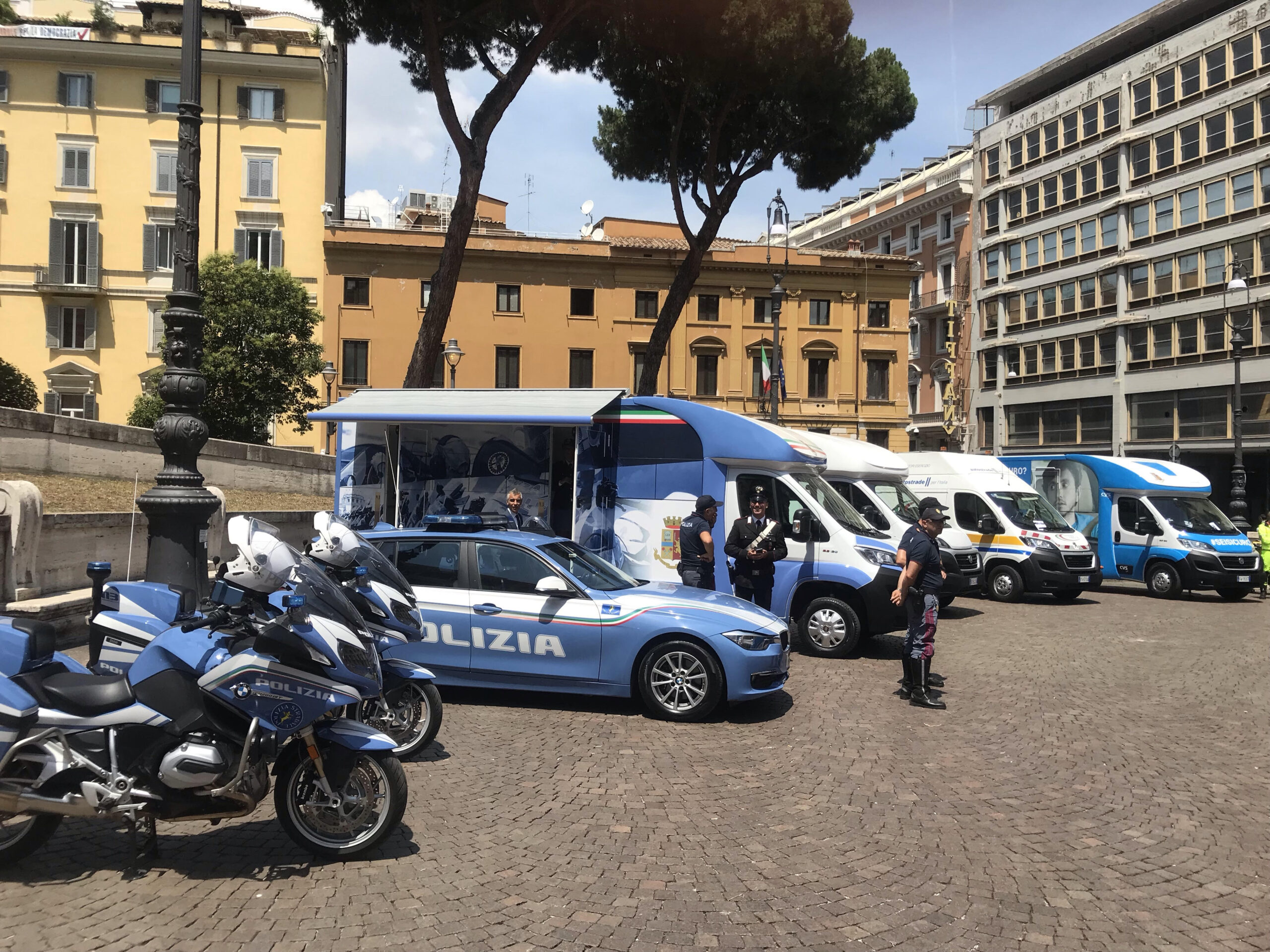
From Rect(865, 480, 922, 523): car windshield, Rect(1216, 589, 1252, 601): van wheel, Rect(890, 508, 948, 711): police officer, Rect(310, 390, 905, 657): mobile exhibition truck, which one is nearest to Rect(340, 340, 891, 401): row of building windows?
Rect(1216, 589, 1252, 601): van wheel

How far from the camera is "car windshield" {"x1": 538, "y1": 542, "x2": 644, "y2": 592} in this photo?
803cm

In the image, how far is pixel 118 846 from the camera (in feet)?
16.0

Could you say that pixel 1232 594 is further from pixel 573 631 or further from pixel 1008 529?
pixel 573 631

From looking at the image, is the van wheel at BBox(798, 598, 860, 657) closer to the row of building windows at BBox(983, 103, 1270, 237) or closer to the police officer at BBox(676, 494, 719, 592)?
the police officer at BBox(676, 494, 719, 592)

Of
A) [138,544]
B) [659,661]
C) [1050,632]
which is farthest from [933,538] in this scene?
[138,544]

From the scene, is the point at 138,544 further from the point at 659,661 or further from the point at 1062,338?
the point at 1062,338

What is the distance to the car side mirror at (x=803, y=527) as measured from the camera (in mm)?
10984

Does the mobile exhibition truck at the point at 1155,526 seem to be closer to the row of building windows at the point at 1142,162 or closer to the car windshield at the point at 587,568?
the car windshield at the point at 587,568

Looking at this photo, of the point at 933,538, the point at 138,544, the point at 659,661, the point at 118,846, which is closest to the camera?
the point at 118,846

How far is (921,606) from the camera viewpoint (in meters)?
8.52

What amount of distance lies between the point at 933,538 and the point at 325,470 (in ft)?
67.0

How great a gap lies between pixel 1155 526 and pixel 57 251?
4141 centimetres

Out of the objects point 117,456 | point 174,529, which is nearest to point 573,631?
point 174,529

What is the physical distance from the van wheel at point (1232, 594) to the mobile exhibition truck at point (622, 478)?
10.0 m
